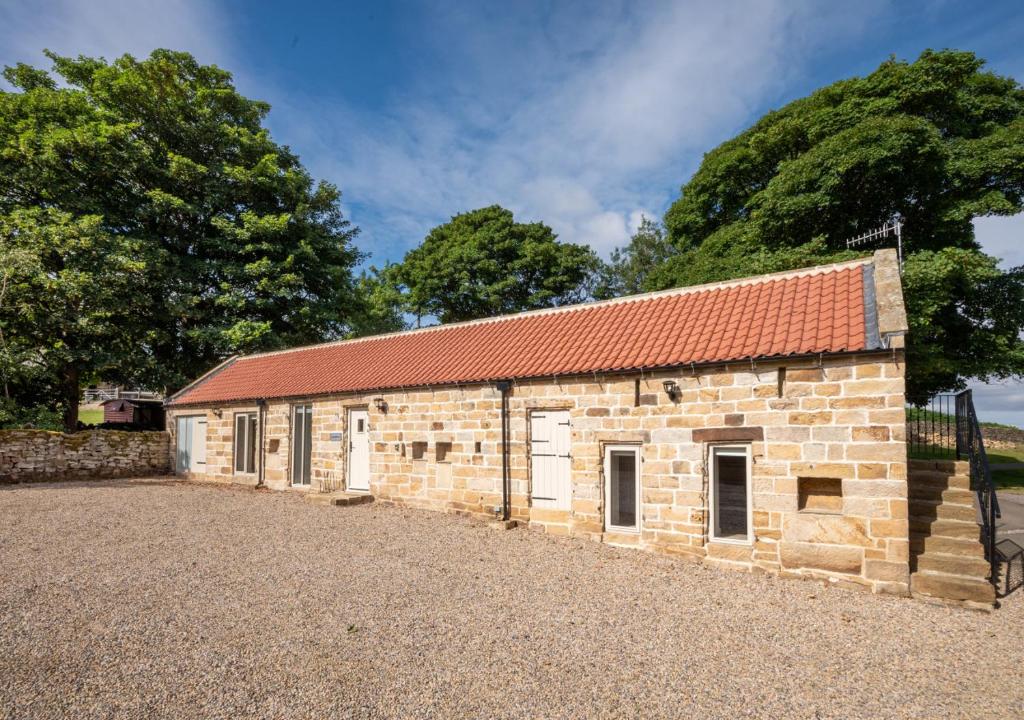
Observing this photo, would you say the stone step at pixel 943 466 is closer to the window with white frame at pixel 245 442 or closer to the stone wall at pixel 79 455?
the window with white frame at pixel 245 442

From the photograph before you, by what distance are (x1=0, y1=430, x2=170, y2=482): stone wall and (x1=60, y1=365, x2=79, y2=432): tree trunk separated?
4428 millimetres

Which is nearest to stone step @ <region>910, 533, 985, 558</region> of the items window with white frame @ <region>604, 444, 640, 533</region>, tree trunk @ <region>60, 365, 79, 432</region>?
window with white frame @ <region>604, 444, 640, 533</region>

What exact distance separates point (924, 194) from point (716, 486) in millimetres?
15366

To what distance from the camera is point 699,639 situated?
5500 millimetres

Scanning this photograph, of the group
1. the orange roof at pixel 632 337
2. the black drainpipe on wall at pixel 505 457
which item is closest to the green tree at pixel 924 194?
the orange roof at pixel 632 337

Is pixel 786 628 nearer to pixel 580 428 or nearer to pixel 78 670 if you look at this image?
pixel 580 428

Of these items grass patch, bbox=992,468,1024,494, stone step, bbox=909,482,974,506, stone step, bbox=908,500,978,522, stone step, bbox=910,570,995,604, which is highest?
stone step, bbox=909,482,974,506

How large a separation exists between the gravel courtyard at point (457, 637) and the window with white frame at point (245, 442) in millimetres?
8173

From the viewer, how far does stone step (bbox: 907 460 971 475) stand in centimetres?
848

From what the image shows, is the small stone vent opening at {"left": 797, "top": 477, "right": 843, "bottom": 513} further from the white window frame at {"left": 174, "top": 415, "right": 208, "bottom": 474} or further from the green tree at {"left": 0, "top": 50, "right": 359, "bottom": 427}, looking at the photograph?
the green tree at {"left": 0, "top": 50, "right": 359, "bottom": 427}

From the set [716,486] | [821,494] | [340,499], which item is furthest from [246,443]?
[821,494]

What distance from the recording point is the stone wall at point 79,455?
55.1 feet

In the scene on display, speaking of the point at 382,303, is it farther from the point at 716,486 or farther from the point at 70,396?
the point at 716,486

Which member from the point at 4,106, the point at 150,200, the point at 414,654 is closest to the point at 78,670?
the point at 414,654
